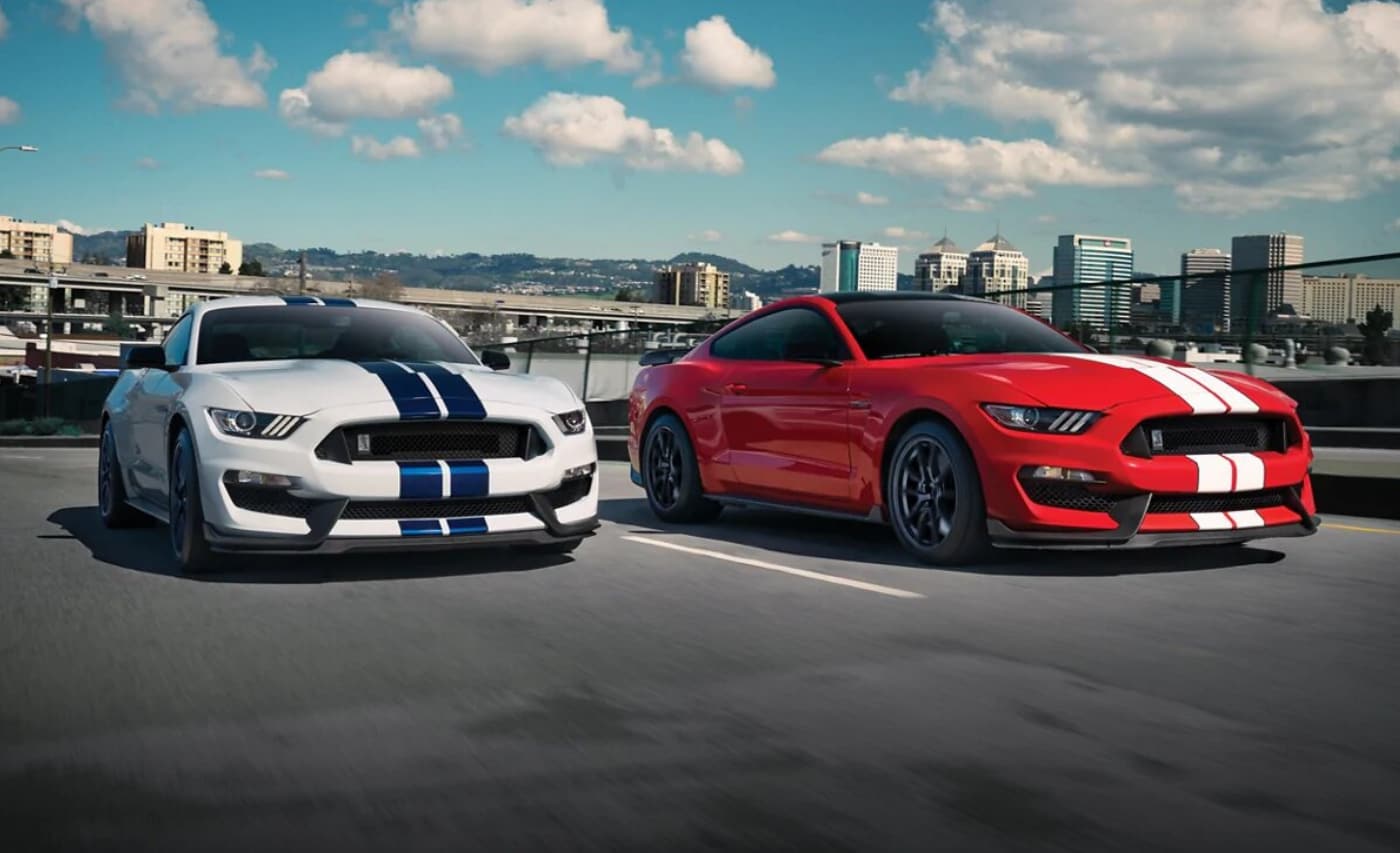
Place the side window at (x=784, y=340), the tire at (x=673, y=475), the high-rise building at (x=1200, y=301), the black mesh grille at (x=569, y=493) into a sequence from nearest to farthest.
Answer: the black mesh grille at (x=569, y=493) < the side window at (x=784, y=340) < the tire at (x=673, y=475) < the high-rise building at (x=1200, y=301)

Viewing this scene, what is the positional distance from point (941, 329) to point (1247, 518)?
2.15 m

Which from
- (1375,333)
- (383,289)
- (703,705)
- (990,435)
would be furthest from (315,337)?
(383,289)

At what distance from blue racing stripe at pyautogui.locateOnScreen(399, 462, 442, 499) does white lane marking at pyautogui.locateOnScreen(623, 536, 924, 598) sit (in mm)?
1741

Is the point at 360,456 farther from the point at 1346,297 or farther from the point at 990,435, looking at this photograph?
the point at 1346,297

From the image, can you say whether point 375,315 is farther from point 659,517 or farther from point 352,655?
point 352,655

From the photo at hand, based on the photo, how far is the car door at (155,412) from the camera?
8.65 meters

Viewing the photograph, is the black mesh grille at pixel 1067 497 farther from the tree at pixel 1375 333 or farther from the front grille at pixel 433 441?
the tree at pixel 1375 333

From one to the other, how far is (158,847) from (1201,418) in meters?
5.68

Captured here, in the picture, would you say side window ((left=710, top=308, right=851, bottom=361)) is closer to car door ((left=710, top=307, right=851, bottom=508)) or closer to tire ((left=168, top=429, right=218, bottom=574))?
car door ((left=710, top=307, right=851, bottom=508))

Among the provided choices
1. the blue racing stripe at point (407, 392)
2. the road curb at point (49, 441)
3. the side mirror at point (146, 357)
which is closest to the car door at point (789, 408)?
the blue racing stripe at point (407, 392)

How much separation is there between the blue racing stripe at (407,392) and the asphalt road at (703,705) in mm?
824

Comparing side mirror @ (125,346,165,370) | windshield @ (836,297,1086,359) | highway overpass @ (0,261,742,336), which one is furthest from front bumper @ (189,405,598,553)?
highway overpass @ (0,261,742,336)

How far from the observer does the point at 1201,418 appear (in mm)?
7797

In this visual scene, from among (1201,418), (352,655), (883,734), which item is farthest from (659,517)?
(883,734)
